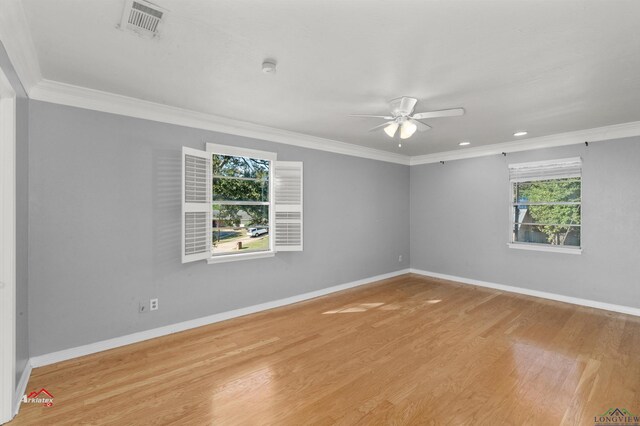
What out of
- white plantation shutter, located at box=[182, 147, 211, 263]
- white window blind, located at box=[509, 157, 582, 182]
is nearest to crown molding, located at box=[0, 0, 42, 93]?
white plantation shutter, located at box=[182, 147, 211, 263]

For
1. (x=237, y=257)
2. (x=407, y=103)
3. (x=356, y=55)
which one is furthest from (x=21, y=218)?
(x=407, y=103)

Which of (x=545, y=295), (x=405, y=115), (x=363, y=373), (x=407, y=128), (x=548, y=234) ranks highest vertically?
(x=405, y=115)

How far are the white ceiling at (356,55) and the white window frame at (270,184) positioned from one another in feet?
1.50

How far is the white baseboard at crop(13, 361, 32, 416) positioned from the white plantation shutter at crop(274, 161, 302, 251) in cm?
264

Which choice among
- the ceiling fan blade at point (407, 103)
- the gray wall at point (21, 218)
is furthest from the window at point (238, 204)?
the ceiling fan blade at point (407, 103)

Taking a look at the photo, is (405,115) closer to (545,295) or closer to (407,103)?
(407,103)

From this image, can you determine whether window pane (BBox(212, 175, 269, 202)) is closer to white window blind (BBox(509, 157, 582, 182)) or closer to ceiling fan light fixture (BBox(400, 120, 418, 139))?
ceiling fan light fixture (BBox(400, 120, 418, 139))

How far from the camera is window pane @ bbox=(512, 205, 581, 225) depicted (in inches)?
176

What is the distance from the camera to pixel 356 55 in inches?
86.1

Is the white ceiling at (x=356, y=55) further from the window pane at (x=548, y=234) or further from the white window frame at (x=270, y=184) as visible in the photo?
the window pane at (x=548, y=234)

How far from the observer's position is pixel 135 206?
3.12 meters

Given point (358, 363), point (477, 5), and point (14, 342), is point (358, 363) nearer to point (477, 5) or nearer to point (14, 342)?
point (14, 342)

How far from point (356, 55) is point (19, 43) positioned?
229 cm

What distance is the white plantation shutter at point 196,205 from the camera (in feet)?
10.7
